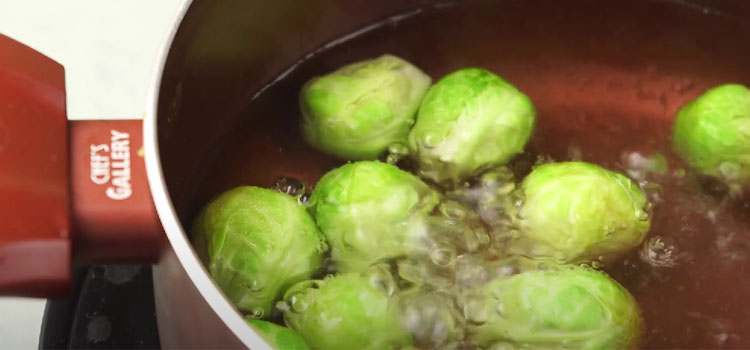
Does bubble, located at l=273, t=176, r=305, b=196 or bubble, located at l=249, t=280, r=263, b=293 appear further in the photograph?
bubble, located at l=273, t=176, r=305, b=196

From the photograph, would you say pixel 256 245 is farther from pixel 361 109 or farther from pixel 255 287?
→ pixel 361 109

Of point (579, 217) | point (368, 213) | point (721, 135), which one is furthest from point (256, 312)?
point (721, 135)

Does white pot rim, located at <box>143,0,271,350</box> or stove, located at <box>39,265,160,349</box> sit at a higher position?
white pot rim, located at <box>143,0,271,350</box>

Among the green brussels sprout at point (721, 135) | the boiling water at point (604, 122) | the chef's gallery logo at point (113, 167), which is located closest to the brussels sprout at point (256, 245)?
the boiling water at point (604, 122)

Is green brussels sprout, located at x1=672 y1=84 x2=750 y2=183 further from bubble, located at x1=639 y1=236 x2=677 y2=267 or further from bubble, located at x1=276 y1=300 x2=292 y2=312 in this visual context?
bubble, located at x1=276 y1=300 x2=292 y2=312

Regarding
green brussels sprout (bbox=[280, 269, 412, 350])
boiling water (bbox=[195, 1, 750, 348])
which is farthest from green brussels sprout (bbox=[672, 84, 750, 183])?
green brussels sprout (bbox=[280, 269, 412, 350])

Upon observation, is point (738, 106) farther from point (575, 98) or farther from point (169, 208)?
point (169, 208)

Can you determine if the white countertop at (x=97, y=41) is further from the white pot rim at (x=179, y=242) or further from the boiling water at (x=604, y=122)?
the white pot rim at (x=179, y=242)
